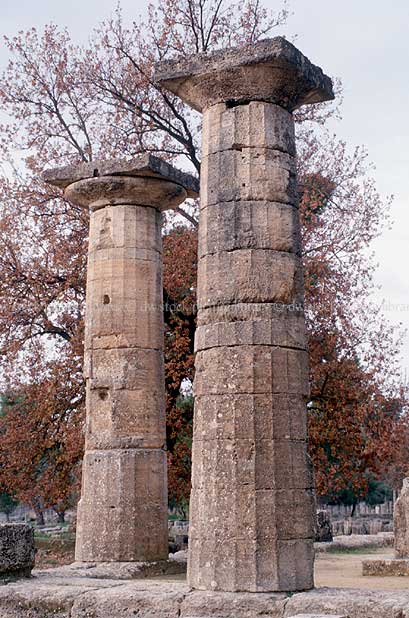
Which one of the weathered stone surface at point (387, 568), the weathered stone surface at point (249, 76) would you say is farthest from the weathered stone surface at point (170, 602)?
the weathered stone surface at point (387, 568)

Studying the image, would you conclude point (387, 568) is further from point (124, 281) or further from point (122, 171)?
point (122, 171)

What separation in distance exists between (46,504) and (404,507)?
846 centimetres

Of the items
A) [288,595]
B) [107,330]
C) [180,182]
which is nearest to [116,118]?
[180,182]

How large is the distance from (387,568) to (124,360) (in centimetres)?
529

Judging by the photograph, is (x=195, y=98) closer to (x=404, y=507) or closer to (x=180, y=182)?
(x=180, y=182)

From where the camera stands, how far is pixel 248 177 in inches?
366

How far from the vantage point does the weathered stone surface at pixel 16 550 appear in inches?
398

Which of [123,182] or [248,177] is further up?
[123,182]

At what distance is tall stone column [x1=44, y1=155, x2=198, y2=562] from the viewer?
12.6 m

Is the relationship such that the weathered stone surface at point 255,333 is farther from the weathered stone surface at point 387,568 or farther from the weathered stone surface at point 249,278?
the weathered stone surface at point 387,568

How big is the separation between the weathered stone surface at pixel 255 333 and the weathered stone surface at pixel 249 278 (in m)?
0.18

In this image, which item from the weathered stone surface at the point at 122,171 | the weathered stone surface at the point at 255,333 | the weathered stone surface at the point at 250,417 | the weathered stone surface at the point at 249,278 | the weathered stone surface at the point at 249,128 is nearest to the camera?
the weathered stone surface at the point at 250,417

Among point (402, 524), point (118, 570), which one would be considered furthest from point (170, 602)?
point (402, 524)

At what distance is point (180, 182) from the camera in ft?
45.4
